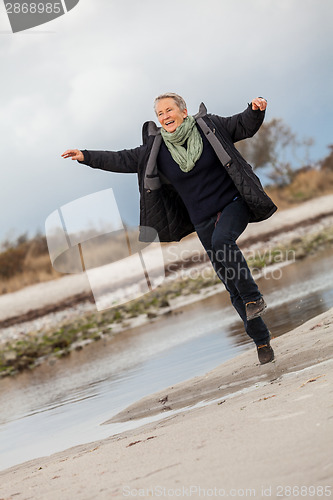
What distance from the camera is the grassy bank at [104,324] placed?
38.1ft

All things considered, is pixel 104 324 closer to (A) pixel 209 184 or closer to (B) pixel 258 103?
(A) pixel 209 184

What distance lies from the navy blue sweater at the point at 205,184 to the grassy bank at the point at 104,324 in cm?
730

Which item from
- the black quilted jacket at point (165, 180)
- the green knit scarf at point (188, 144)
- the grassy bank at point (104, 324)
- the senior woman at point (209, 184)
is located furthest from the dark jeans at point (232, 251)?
the grassy bank at point (104, 324)

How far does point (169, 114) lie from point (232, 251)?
890 millimetres

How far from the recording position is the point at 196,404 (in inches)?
146

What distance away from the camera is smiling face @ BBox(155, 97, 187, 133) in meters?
4.02

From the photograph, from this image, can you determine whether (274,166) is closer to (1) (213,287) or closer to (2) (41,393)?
(1) (213,287)

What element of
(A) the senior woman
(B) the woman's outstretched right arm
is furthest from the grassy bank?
(A) the senior woman

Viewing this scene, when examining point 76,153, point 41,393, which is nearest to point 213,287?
point 41,393

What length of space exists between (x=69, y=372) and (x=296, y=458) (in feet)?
21.3

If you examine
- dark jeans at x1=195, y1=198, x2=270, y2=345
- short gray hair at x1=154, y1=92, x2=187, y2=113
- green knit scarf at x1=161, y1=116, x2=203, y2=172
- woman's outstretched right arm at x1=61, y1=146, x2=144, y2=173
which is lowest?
dark jeans at x1=195, y1=198, x2=270, y2=345

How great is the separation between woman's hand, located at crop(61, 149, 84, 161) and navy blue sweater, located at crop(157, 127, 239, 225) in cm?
57

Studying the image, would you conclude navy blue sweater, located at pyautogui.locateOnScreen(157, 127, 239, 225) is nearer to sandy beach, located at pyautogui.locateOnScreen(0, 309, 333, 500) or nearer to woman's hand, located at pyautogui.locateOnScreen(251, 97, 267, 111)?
woman's hand, located at pyautogui.locateOnScreen(251, 97, 267, 111)

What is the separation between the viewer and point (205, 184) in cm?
402
